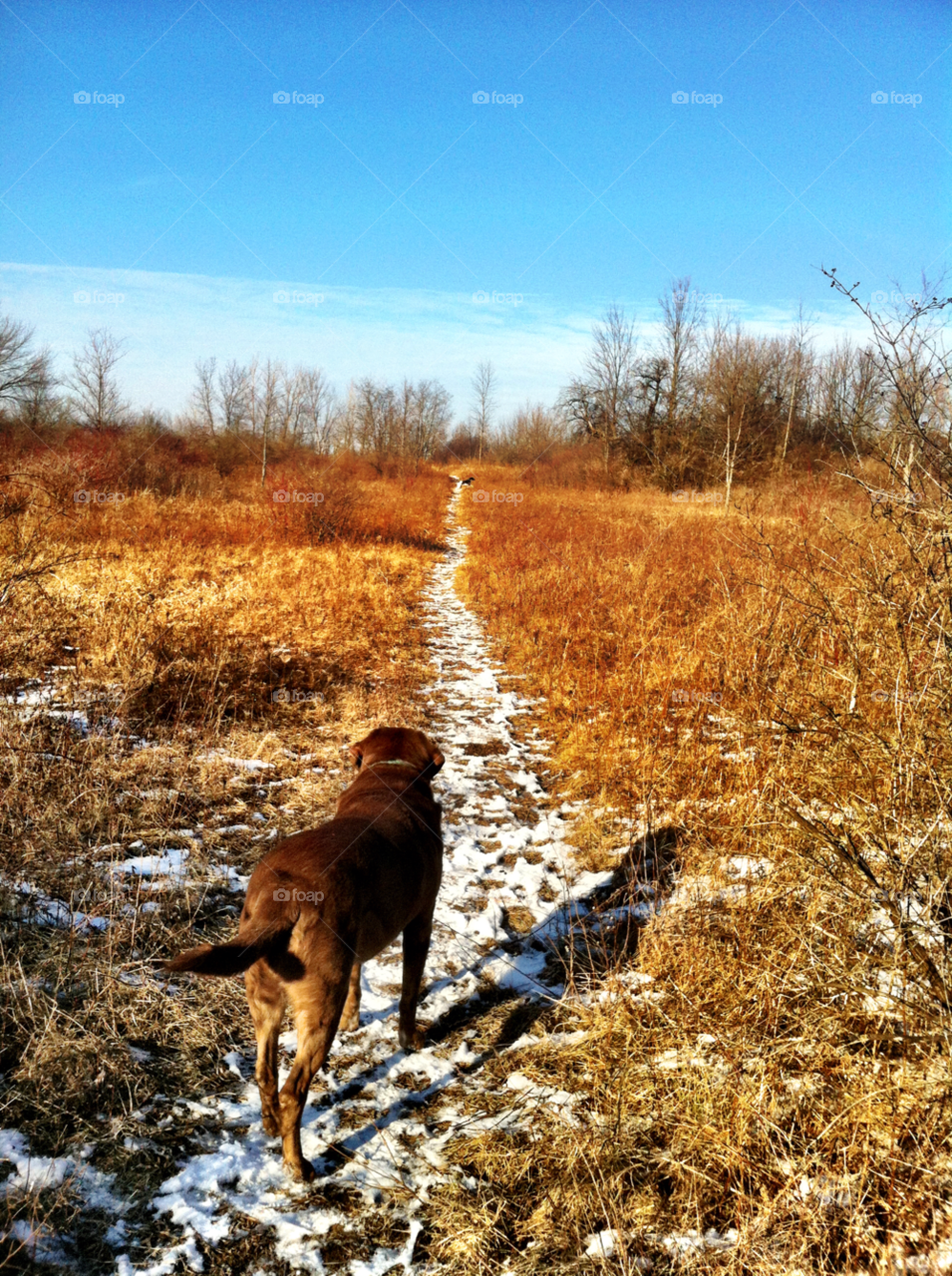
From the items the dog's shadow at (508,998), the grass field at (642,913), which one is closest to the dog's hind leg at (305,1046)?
the dog's shadow at (508,998)

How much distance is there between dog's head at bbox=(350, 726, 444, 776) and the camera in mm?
3559

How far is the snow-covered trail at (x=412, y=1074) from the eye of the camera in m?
2.16

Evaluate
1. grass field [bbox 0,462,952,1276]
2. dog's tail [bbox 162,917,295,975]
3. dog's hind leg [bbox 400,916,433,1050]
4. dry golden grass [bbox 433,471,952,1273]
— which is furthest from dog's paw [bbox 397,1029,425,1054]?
dog's tail [bbox 162,917,295,975]

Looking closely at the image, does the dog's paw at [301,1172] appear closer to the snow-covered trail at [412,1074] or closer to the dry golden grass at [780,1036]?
the snow-covered trail at [412,1074]

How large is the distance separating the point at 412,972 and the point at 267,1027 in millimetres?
727

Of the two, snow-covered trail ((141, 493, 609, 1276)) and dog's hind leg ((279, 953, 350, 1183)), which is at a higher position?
dog's hind leg ((279, 953, 350, 1183))

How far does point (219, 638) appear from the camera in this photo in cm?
756

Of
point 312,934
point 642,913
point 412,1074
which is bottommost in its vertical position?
point 412,1074

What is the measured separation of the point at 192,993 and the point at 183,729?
3050 millimetres

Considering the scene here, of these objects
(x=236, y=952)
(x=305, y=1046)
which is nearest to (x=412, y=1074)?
(x=305, y=1046)

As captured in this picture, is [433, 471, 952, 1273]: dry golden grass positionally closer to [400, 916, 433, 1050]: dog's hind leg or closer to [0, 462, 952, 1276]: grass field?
[0, 462, 952, 1276]: grass field

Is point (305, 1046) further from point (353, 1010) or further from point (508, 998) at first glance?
point (508, 998)

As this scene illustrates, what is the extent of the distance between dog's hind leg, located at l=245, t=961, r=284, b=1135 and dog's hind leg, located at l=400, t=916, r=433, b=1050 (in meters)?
0.62

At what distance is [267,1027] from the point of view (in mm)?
2375
